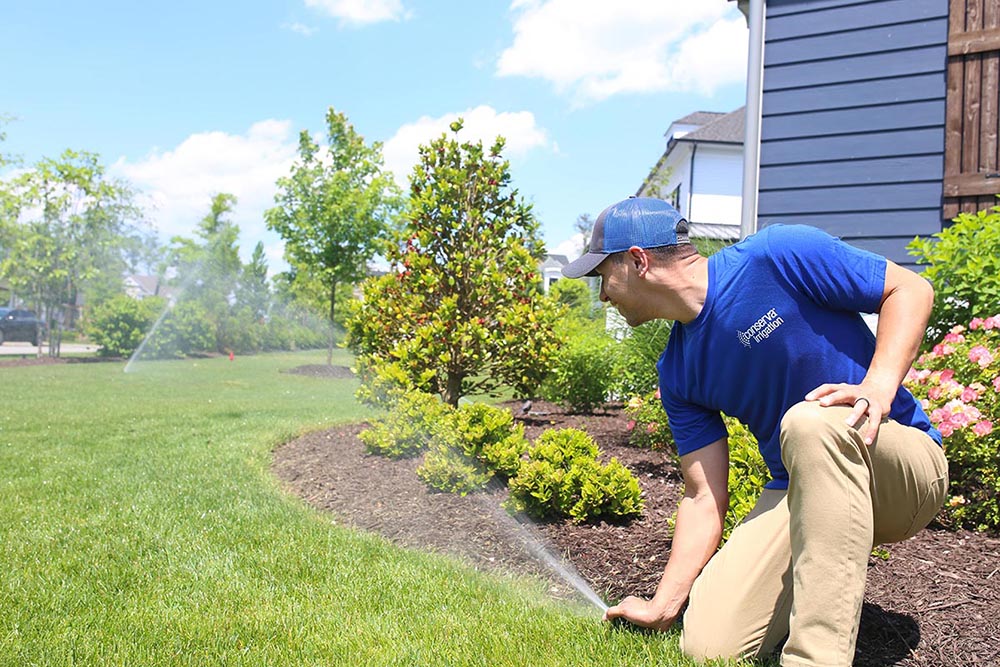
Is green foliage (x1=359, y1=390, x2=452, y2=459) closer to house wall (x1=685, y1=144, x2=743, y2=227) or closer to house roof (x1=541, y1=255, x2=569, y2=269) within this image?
house wall (x1=685, y1=144, x2=743, y2=227)

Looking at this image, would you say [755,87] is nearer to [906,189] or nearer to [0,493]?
[906,189]

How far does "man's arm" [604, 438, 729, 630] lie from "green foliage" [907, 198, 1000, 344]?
8.38 ft

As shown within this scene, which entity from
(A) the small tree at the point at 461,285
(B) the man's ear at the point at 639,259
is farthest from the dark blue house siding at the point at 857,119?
(B) the man's ear at the point at 639,259

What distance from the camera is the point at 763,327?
2328 mm

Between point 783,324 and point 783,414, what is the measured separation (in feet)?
1.05

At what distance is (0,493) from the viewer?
16.0ft

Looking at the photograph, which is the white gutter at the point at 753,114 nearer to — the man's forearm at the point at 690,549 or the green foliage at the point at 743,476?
the green foliage at the point at 743,476

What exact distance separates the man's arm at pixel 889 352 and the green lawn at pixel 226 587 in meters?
0.96

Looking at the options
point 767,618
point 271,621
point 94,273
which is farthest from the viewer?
point 94,273

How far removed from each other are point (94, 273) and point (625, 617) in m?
23.5

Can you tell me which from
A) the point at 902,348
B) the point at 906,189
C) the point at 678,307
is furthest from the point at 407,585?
the point at 906,189

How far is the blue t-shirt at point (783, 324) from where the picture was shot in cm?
225

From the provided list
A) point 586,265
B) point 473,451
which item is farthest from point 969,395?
point 473,451

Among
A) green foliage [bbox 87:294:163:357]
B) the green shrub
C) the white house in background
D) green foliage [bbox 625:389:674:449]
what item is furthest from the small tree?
green foliage [bbox 87:294:163:357]
